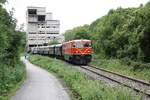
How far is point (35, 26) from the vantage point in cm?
18738

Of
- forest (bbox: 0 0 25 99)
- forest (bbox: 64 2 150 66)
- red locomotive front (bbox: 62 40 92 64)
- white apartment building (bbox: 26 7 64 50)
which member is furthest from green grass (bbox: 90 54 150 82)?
white apartment building (bbox: 26 7 64 50)

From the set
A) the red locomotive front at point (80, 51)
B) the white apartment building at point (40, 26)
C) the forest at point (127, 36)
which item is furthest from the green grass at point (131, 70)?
the white apartment building at point (40, 26)

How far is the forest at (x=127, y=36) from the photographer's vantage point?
41.0 m

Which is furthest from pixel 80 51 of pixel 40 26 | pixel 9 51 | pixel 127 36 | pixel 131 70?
pixel 40 26

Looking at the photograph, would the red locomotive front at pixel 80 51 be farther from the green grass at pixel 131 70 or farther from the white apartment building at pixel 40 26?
the white apartment building at pixel 40 26

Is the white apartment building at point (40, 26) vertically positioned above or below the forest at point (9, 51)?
above

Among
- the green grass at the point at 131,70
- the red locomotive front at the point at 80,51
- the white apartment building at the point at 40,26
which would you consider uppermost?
the white apartment building at the point at 40,26

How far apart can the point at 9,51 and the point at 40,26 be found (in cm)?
15910

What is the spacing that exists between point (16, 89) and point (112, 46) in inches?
1432

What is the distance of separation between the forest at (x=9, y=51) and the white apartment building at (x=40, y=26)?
146766mm

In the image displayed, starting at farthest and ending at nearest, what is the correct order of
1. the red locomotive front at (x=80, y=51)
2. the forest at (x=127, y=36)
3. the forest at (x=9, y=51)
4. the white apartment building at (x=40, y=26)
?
1. the white apartment building at (x=40, y=26)
2. the red locomotive front at (x=80, y=51)
3. the forest at (x=127, y=36)
4. the forest at (x=9, y=51)

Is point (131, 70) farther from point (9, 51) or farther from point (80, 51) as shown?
point (80, 51)

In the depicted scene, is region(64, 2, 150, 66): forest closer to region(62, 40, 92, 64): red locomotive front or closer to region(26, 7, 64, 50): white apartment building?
region(62, 40, 92, 64): red locomotive front

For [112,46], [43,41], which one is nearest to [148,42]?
[112,46]
